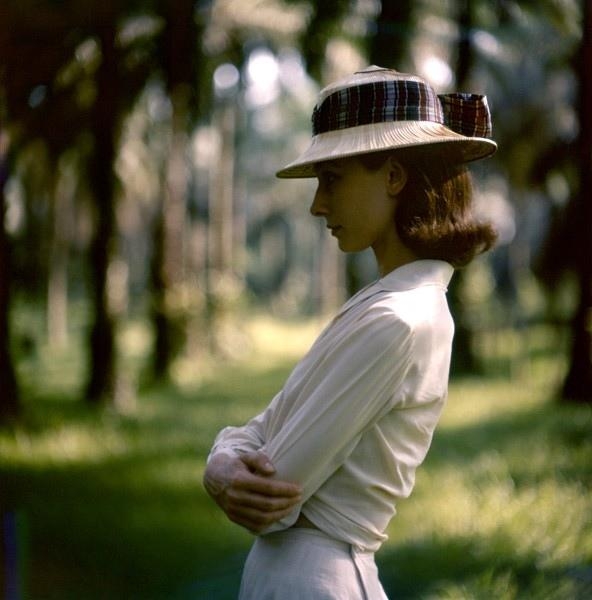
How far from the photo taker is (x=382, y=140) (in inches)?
49.5

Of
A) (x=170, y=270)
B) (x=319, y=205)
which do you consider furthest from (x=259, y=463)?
(x=170, y=270)

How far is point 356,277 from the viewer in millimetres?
7164

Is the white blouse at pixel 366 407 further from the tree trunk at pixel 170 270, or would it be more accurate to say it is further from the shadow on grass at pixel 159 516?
the tree trunk at pixel 170 270

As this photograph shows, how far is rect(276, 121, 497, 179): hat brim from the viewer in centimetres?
125

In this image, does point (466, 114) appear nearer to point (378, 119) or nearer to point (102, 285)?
point (378, 119)

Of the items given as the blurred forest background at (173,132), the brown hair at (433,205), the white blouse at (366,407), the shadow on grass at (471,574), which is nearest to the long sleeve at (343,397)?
the white blouse at (366,407)

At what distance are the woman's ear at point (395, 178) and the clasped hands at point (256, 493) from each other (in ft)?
1.42

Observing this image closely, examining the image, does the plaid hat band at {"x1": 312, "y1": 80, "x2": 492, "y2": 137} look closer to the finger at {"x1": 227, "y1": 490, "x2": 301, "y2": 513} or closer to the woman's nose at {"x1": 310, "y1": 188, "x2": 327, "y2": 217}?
the woman's nose at {"x1": 310, "y1": 188, "x2": 327, "y2": 217}

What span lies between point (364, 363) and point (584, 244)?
16.1 ft

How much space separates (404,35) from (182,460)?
2.90 metres

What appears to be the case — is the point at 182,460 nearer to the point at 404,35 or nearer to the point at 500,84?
the point at 404,35

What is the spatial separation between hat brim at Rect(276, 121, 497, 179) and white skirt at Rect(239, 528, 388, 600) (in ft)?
1.80

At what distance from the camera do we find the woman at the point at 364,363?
1.17 metres

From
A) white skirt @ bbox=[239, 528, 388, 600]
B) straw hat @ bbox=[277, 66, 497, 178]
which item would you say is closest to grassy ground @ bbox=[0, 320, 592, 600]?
white skirt @ bbox=[239, 528, 388, 600]
